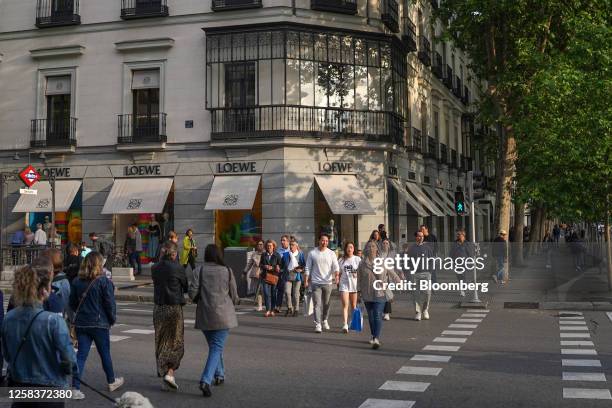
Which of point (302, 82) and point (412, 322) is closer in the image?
point (412, 322)

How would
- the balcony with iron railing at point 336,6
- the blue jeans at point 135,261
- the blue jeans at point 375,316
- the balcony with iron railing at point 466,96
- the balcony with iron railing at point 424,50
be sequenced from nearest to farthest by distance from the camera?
the blue jeans at point 375,316, the balcony with iron railing at point 336,6, the blue jeans at point 135,261, the balcony with iron railing at point 424,50, the balcony with iron railing at point 466,96

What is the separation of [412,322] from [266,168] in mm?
10688

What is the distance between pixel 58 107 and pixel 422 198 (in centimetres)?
1600

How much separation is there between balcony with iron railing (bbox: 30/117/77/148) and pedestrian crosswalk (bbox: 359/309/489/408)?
18.1 m

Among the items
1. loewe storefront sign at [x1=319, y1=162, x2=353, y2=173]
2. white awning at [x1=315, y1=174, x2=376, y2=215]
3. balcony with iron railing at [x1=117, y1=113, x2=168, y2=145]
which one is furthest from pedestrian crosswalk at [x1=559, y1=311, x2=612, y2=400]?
balcony with iron railing at [x1=117, y1=113, x2=168, y2=145]

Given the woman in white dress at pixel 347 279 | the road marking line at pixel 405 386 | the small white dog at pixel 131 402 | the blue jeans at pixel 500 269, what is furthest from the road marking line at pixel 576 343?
the small white dog at pixel 131 402

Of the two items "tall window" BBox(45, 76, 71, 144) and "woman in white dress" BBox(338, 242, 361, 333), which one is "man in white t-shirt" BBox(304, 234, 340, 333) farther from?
"tall window" BBox(45, 76, 71, 144)

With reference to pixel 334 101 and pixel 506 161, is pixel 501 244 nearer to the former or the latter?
pixel 506 161

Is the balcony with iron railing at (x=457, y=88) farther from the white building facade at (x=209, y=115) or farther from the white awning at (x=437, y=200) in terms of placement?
the white building facade at (x=209, y=115)

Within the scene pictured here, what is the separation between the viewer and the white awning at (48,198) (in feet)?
83.9

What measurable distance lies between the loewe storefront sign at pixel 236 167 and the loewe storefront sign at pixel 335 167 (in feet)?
8.28

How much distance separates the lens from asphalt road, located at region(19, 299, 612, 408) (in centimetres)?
745

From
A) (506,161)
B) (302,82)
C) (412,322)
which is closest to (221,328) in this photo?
(412,322)

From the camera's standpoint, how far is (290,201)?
23.5m
